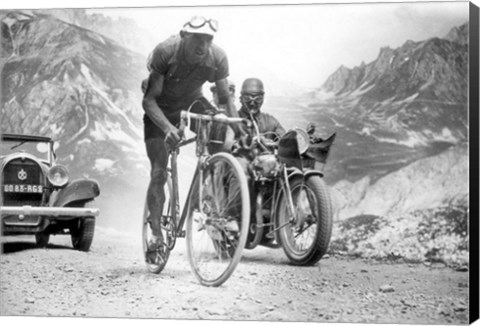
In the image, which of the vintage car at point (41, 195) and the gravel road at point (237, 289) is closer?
the gravel road at point (237, 289)

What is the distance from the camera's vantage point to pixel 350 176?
7.93 metres

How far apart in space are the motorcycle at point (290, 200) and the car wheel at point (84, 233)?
5.13 ft

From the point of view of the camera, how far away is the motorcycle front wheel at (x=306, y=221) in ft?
24.3

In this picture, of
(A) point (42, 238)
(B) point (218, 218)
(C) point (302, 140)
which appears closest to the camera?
(B) point (218, 218)

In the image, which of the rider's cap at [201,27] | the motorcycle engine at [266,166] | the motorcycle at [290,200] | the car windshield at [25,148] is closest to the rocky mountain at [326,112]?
the car windshield at [25,148]

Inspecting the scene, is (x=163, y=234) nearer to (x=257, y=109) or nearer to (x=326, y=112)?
(x=257, y=109)

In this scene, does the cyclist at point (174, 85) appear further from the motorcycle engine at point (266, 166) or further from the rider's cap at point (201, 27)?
the motorcycle engine at point (266, 166)

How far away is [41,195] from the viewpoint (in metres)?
8.79

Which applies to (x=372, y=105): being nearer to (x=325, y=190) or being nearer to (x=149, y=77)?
(x=325, y=190)

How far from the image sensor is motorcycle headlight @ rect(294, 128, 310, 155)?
7.81m

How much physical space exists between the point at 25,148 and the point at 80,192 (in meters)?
0.70

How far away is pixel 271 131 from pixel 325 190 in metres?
0.80

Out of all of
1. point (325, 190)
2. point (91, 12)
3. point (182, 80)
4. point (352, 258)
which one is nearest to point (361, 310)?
point (352, 258)

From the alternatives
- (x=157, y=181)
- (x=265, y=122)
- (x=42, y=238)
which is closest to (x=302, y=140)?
(x=265, y=122)
